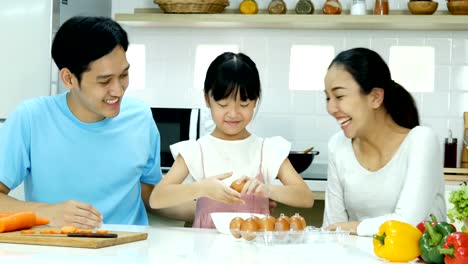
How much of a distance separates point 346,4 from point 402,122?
2.10 m

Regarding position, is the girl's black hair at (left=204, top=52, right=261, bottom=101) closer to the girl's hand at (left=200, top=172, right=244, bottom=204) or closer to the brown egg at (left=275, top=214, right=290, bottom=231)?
the girl's hand at (left=200, top=172, right=244, bottom=204)

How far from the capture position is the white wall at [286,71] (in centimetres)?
521

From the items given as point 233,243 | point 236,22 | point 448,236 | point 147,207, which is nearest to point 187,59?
point 236,22

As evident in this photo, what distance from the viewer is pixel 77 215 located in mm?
2535

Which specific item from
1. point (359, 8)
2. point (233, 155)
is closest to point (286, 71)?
point (359, 8)

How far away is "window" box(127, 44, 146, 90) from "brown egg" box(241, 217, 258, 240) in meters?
3.18

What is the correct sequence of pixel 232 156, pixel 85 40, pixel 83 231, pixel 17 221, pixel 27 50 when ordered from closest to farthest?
pixel 83 231, pixel 17 221, pixel 85 40, pixel 232 156, pixel 27 50

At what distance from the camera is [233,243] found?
237 centimetres

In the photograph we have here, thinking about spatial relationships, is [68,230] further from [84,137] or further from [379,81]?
[379,81]

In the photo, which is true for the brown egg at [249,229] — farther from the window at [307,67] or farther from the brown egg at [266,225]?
the window at [307,67]

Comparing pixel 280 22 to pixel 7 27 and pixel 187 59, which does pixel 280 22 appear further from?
pixel 7 27

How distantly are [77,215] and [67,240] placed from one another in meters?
0.31

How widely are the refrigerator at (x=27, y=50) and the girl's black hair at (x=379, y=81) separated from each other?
2.02 m

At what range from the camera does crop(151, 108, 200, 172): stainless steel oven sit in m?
4.96
